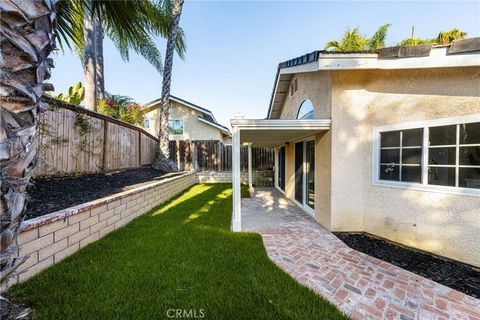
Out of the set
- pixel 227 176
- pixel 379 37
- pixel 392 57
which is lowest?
pixel 227 176

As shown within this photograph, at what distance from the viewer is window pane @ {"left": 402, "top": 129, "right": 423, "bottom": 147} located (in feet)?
14.9

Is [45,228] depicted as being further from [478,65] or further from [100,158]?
[478,65]

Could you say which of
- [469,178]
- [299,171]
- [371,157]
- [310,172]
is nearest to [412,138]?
[371,157]

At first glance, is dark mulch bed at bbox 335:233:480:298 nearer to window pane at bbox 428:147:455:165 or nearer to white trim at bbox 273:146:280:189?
window pane at bbox 428:147:455:165

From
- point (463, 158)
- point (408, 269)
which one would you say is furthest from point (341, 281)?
point (463, 158)

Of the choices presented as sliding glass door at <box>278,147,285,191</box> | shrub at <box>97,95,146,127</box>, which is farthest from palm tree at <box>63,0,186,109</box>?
sliding glass door at <box>278,147,285,191</box>

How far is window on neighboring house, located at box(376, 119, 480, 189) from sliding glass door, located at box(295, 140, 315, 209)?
2.20m

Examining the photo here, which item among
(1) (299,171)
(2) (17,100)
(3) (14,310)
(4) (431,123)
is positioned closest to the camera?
(2) (17,100)

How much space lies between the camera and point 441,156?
4.26 meters

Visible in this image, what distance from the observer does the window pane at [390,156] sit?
4965 millimetres

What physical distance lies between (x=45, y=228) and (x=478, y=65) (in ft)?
25.7

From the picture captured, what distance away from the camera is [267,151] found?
15820 millimetres

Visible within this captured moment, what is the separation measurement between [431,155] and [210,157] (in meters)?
13.2

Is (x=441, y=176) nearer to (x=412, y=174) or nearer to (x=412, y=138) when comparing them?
(x=412, y=174)
